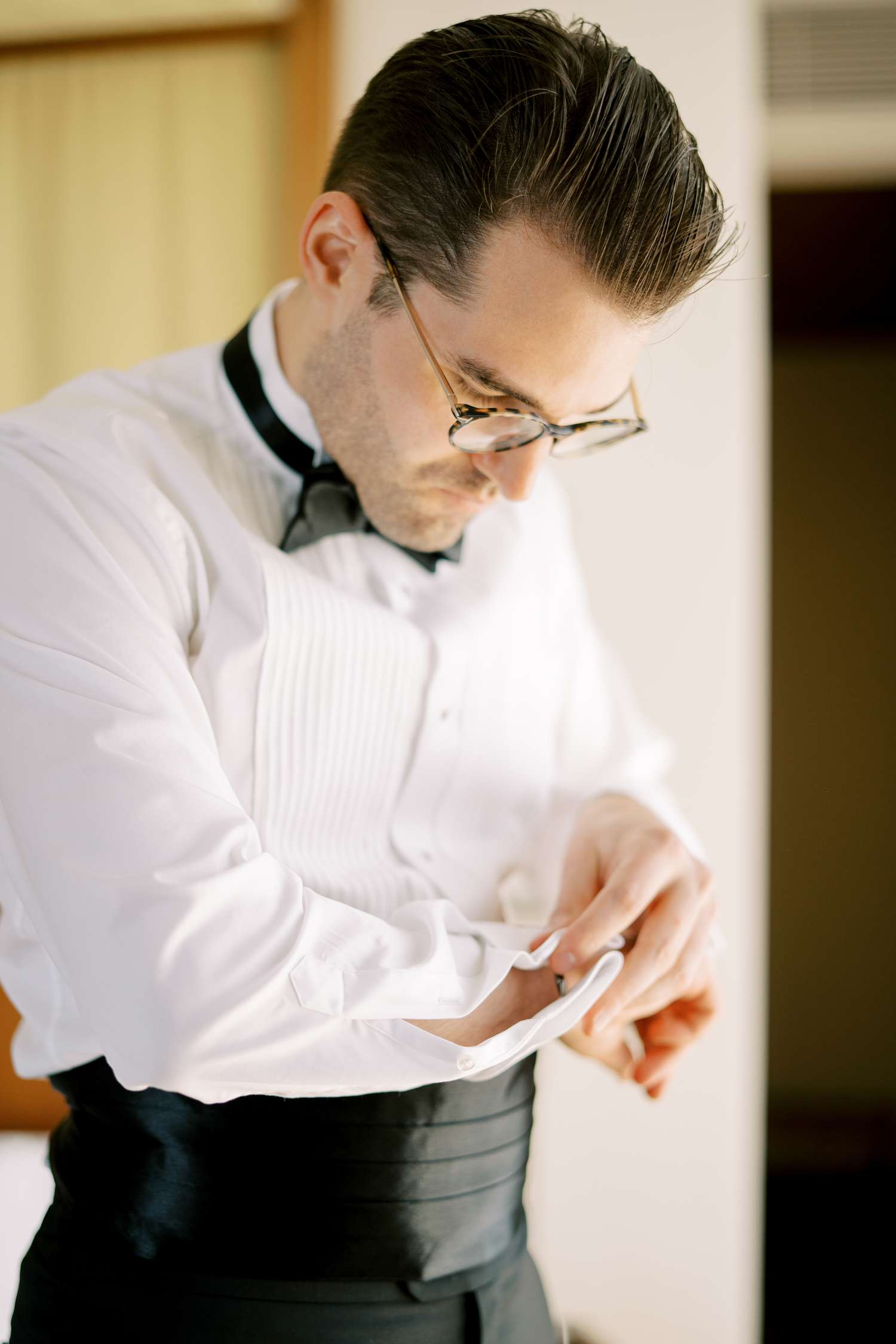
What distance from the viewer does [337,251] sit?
1046mm

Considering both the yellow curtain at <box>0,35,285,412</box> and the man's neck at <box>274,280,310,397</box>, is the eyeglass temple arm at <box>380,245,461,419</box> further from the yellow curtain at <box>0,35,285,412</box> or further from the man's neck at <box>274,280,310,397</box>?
the yellow curtain at <box>0,35,285,412</box>

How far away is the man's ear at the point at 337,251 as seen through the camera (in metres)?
1.02

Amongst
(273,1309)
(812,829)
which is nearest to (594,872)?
(273,1309)

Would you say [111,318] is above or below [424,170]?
below

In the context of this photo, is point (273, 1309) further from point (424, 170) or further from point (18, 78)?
point (18, 78)

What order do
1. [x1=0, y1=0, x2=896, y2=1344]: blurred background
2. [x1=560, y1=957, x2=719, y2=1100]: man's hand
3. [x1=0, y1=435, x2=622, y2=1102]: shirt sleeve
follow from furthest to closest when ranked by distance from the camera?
1. [x1=0, y1=0, x2=896, y2=1344]: blurred background
2. [x1=560, y1=957, x2=719, y2=1100]: man's hand
3. [x1=0, y1=435, x2=622, y2=1102]: shirt sleeve

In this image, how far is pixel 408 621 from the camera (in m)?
1.12

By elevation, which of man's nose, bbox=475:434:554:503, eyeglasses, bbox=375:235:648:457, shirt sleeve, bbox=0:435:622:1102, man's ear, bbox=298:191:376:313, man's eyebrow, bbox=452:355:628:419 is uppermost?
man's ear, bbox=298:191:376:313

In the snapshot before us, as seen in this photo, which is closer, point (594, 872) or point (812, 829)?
point (594, 872)

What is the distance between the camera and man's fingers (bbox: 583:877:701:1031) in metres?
0.96

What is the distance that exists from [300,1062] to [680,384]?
5.90ft

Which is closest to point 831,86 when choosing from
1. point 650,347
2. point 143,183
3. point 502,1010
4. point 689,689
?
point 650,347

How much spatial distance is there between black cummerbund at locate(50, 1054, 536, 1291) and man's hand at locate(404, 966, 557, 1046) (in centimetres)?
9

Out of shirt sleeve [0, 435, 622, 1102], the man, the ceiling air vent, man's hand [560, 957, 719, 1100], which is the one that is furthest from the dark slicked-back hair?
the ceiling air vent
